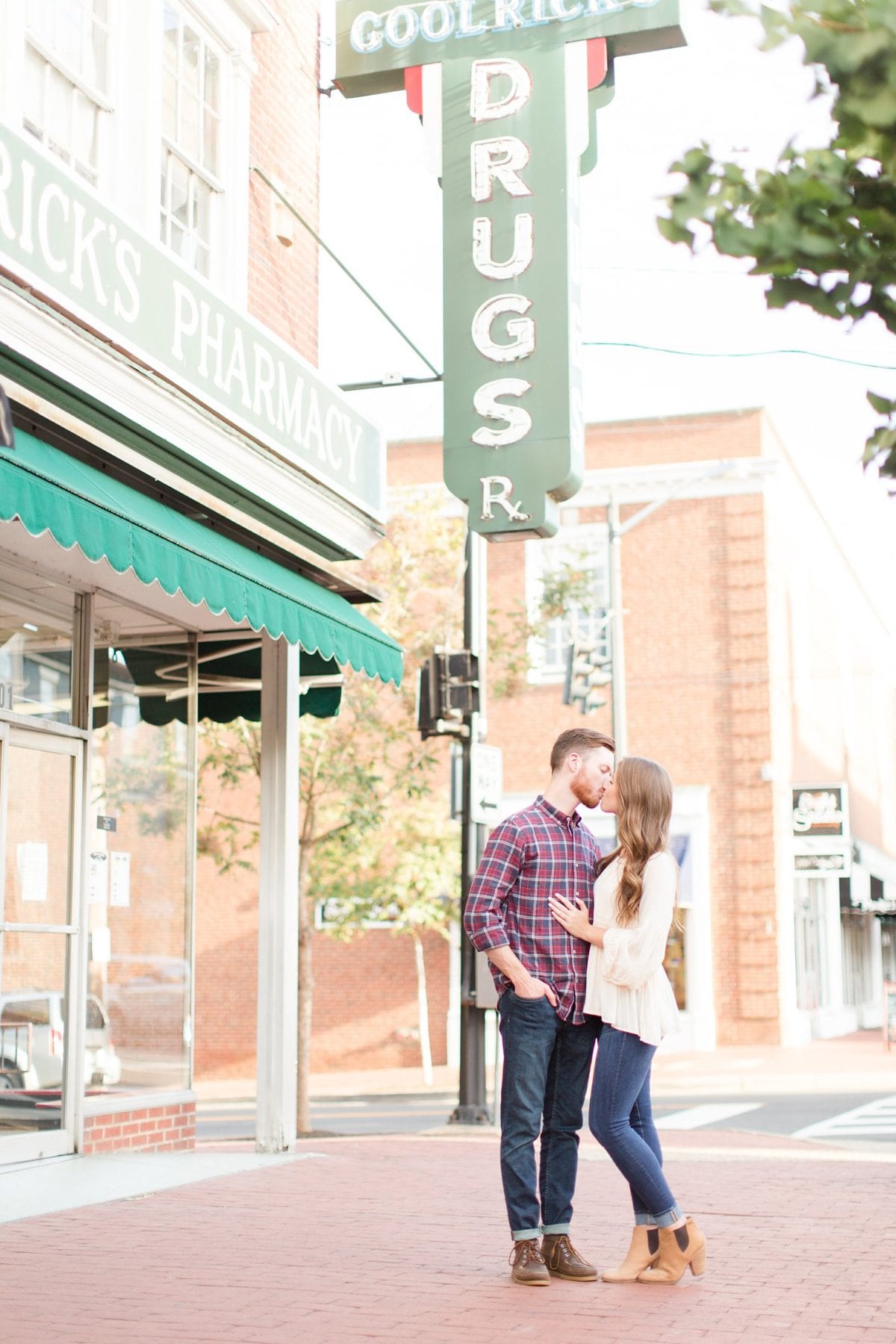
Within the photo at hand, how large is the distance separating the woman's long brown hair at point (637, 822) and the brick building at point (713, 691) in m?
20.9

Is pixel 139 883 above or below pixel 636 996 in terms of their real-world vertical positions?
above

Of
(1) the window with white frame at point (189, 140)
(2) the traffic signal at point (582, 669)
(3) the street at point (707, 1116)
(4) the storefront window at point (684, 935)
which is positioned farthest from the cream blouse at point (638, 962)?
(4) the storefront window at point (684, 935)

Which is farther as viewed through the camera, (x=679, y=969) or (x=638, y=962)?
(x=679, y=969)

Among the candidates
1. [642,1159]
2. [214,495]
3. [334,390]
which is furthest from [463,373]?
[642,1159]

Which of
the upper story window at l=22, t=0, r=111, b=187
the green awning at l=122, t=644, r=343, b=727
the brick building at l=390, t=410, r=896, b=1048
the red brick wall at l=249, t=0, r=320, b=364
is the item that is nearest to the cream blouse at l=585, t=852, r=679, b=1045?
the green awning at l=122, t=644, r=343, b=727

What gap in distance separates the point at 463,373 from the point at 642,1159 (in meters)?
5.53

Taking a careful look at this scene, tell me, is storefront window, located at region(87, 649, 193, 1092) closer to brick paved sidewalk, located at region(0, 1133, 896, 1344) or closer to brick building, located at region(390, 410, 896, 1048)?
brick paved sidewalk, located at region(0, 1133, 896, 1344)

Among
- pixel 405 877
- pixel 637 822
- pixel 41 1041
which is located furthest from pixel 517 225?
pixel 405 877

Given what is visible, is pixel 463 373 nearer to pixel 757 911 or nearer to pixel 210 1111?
pixel 210 1111

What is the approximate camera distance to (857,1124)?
608 inches

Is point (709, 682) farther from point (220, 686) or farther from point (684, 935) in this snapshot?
point (220, 686)

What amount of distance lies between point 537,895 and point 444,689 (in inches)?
336

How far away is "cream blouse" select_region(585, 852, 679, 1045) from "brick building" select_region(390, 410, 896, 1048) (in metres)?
21.0

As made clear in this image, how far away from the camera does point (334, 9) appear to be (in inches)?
431
